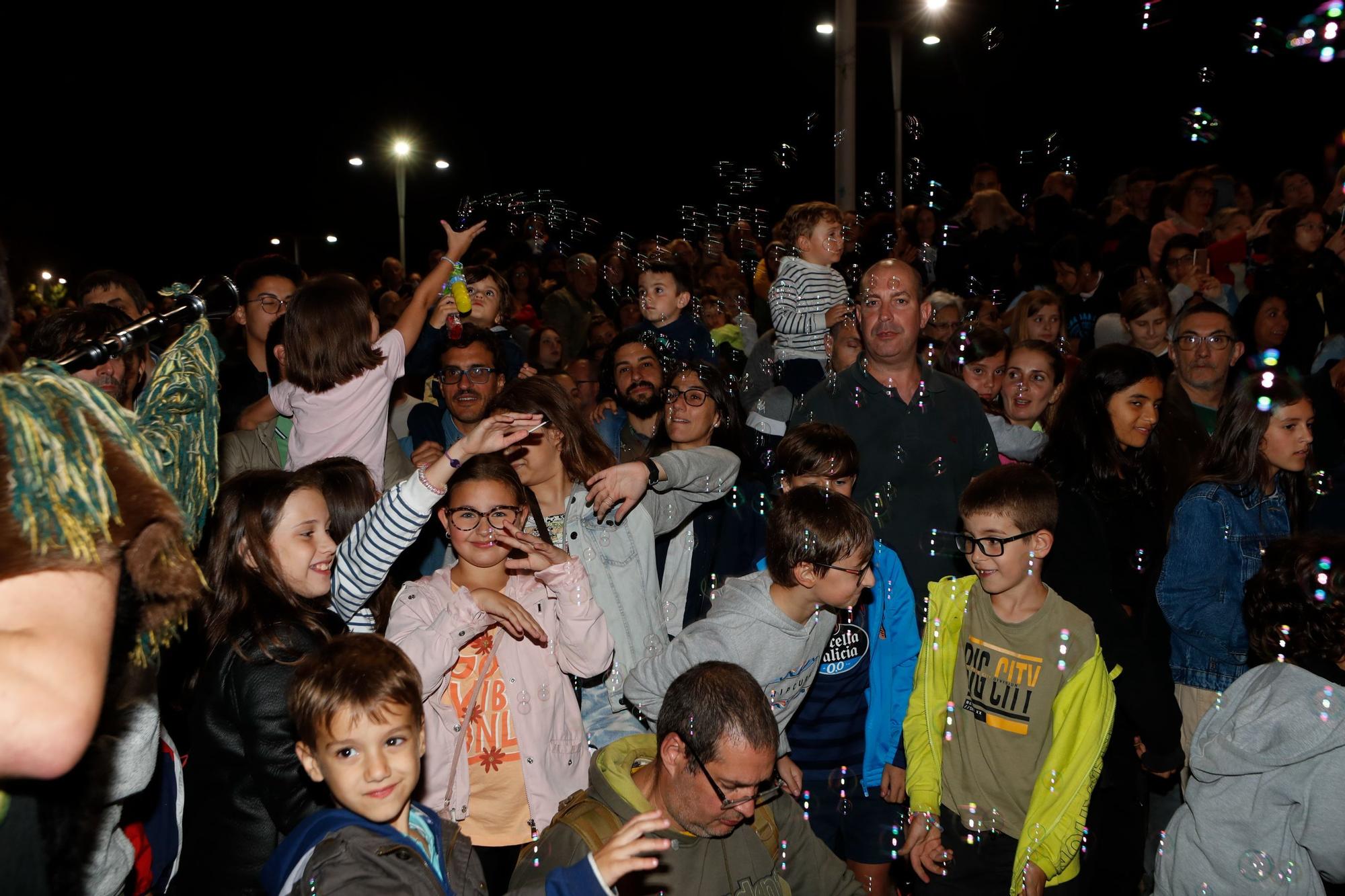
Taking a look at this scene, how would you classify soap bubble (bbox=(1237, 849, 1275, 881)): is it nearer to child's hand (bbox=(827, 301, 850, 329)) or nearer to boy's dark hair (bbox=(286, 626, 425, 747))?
boy's dark hair (bbox=(286, 626, 425, 747))

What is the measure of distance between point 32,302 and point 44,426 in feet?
69.8

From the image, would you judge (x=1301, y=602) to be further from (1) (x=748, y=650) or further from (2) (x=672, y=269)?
(2) (x=672, y=269)

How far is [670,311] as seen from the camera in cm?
589

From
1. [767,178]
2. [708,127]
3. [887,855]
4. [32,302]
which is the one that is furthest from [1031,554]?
[32,302]

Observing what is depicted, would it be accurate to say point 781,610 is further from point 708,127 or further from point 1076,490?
point 708,127

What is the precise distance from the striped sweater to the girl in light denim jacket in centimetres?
215

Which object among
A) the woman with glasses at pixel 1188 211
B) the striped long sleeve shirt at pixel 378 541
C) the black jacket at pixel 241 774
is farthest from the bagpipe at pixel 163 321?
the woman with glasses at pixel 1188 211

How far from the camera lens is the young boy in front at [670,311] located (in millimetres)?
5777

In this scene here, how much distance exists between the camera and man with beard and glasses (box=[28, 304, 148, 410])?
4.00m

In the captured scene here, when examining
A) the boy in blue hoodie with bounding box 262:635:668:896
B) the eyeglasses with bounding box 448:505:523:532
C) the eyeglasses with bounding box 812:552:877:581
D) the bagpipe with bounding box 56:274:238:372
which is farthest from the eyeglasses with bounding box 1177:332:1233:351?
the bagpipe with bounding box 56:274:238:372

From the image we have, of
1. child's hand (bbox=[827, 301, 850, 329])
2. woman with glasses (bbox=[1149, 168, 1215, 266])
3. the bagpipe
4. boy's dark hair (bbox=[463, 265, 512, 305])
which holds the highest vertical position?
woman with glasses (bbox=[1149, 168, 1215, 266])

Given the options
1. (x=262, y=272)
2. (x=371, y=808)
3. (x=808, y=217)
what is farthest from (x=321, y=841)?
(x=808, y=217)

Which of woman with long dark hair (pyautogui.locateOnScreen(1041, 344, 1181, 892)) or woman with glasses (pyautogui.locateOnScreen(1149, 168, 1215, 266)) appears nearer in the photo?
woman with long dark hair (pyautogui.locateOnScreen(1041, 344, 1181, 892))

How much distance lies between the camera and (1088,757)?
11.1 feet
